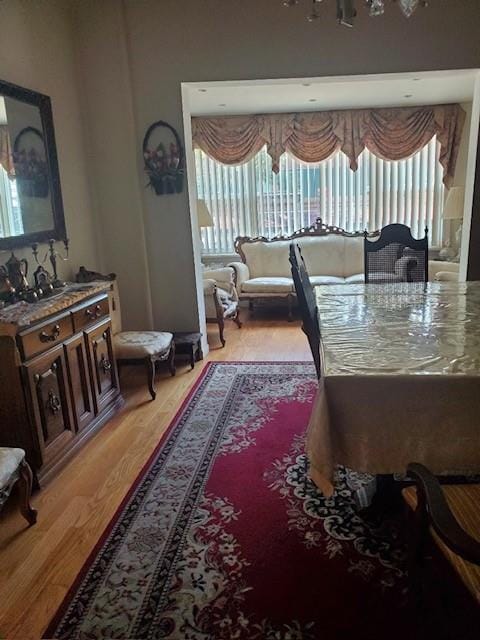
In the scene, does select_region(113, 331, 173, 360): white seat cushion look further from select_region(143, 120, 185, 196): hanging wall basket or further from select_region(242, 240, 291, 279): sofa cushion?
select_region(242, 240, 291, 279): sofa cushion

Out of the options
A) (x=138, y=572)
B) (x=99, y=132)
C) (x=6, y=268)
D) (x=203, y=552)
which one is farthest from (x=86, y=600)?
(x=99, y=132)

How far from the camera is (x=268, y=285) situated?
18.5 feet

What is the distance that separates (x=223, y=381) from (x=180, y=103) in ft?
7.37

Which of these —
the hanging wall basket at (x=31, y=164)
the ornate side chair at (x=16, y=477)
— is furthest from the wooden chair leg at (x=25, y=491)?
Answer: the hanging wall basket at (x=31, y=164)

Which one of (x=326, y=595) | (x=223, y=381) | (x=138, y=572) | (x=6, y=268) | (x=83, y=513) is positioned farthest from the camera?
(x=223, y=381)

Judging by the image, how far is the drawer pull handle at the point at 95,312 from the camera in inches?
119

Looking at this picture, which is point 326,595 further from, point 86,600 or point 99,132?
point 99,132

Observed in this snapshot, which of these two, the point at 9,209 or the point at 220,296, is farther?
the point at 220,296

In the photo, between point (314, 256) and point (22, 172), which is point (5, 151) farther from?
point (314, 256)

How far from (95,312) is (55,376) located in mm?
616

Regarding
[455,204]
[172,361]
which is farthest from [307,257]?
[172,361]

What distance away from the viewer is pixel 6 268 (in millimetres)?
2801

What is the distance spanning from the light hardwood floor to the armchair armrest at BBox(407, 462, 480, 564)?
4.43 feet

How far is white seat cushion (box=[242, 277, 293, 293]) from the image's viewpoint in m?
5.61
